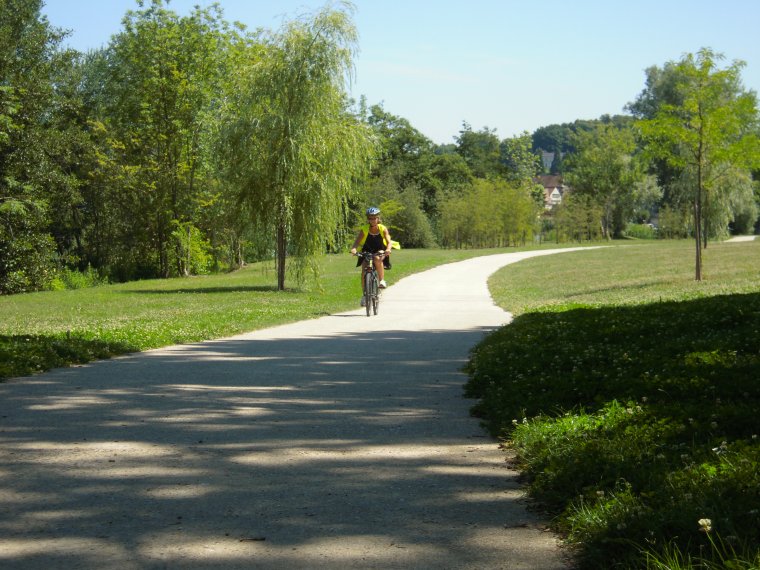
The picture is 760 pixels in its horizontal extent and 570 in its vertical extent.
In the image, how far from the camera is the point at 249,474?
18.2ft

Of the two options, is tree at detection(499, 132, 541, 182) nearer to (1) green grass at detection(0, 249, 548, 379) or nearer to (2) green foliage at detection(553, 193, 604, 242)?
(2) green foliage at detection(553, 193, 604, 242)

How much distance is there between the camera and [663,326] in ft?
36.9

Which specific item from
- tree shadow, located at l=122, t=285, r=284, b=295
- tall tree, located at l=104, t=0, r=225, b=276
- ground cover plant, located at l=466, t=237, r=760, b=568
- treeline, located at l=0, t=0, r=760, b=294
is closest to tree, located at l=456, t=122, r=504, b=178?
treeline, located at l=0, t=0, r=760, b=294

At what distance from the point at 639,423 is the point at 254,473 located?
261 cm

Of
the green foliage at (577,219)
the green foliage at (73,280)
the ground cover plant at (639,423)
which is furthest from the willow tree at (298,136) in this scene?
the green foliage at (577,219)

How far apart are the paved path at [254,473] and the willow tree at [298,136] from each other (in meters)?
16.7

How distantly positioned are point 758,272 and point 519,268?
1410 centimetres

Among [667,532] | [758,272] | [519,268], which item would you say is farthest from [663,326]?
[519,268]

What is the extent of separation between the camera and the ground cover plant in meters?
3.94

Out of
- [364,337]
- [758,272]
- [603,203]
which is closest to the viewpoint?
[364,337]

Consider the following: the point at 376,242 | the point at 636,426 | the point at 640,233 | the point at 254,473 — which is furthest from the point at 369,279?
the point at 640,233

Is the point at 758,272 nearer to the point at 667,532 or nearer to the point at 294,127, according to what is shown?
the point at 294,127

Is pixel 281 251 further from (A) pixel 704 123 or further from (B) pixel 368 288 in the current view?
(A) pixel 704 123

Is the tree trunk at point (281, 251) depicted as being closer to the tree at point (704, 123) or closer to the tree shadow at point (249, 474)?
the tree at point (704, 123)
